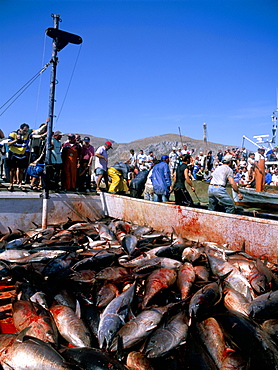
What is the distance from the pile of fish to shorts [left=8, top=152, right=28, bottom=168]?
4217 millimetres

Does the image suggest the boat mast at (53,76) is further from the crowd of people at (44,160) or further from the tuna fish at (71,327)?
the tuna fish at (71,327)

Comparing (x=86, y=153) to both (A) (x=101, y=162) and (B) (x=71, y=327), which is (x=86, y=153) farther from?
(B) (x=71, y=327)

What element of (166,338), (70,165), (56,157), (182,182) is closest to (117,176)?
(70,165)

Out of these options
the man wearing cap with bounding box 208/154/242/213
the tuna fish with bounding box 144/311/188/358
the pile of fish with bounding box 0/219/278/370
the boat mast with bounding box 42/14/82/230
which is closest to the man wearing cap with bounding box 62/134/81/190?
the boat mast with bounding box 42/14/82/230

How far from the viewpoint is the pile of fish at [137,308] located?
9.11ft

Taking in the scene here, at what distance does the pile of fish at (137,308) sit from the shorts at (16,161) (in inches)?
166

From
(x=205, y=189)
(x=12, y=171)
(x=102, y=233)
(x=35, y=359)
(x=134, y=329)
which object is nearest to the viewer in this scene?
(x=35, y=359)

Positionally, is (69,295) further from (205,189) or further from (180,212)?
(205,189)

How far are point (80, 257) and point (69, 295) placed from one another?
3.56 ft

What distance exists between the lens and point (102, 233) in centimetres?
634

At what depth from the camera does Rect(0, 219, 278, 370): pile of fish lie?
109 inches

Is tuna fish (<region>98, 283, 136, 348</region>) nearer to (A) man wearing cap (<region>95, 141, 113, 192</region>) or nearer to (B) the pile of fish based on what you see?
(B) the pile of fish

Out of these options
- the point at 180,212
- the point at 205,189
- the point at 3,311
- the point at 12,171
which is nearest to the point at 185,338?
the point at 3,311

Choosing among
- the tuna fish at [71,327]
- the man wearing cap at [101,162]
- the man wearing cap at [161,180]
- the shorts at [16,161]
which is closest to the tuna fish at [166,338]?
the tuna fish at [71,327]
